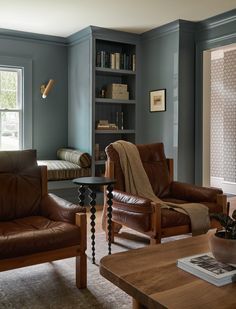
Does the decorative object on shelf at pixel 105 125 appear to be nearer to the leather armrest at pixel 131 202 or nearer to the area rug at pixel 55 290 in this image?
the leather armrest at pixel 131 202

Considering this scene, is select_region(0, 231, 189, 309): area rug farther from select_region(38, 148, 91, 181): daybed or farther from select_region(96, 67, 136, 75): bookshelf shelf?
select_region(96, 67, 136, 75): bookshelf shelf

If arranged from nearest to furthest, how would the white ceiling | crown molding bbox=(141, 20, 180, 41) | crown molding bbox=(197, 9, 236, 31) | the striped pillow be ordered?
the white ceiling
crown molding bbox=(197, 9, 236, 31)
crown molding bbox=(141, 20, 180, 41)
the striped pillow

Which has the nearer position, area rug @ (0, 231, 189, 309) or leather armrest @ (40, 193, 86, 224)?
area rug @ (0, 231, 189, 309)

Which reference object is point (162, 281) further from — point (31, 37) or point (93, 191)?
point (31, 37)

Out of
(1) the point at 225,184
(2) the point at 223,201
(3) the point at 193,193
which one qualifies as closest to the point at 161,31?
(3) the point at 193,193

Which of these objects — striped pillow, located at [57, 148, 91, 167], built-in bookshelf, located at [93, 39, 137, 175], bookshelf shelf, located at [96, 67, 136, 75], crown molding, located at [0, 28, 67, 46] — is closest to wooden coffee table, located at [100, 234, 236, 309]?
striped pillow, located at [57, 148, 91, 167]

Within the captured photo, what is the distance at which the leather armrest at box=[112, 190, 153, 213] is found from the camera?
2840 millimetres

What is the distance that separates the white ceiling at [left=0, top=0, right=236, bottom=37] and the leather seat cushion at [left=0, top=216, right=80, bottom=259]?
276 cm

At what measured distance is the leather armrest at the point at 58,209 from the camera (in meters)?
2.54

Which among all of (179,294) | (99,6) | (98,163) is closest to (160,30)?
(99,6)

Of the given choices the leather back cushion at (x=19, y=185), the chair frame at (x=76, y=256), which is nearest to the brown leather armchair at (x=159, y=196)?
the chair frame at (x=76, y=256)

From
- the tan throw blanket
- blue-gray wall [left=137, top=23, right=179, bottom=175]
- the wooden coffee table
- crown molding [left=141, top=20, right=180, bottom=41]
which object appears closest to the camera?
the wooden coffee table

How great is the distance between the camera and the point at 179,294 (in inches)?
56.4

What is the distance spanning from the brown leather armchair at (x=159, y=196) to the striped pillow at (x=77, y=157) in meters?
1.62
